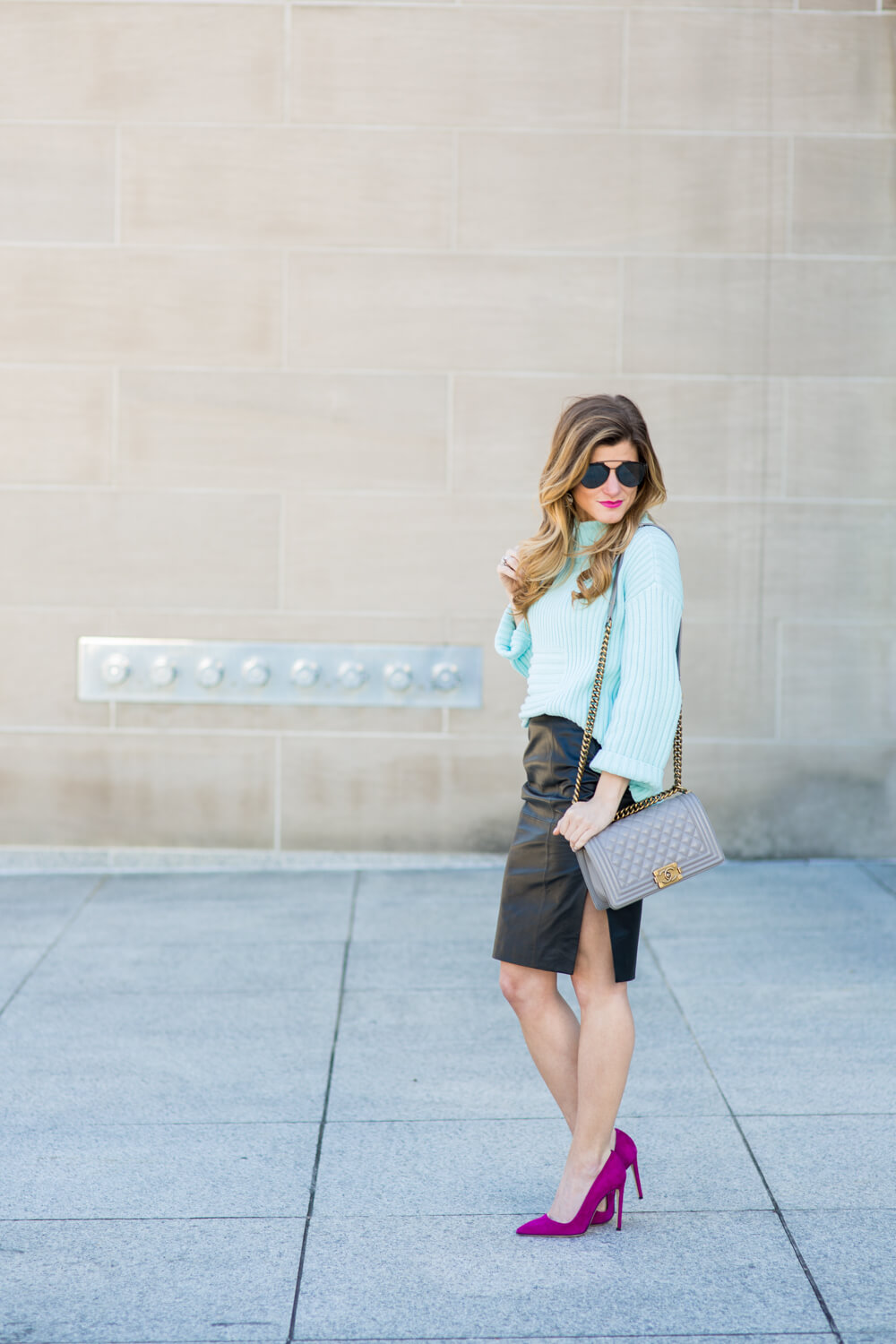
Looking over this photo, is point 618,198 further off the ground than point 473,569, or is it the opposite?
point 618,198

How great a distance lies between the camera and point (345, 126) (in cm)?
632

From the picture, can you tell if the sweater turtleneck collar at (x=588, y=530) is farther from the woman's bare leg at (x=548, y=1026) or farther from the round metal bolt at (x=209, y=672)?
the round metal bolt at (x=209, y=672)

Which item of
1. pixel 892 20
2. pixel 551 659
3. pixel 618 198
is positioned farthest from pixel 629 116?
pixel 551 659

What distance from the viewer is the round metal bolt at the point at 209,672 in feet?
21.1

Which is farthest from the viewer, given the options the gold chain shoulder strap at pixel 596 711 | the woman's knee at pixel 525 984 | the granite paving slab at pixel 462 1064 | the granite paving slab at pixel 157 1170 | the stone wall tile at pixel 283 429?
the stone wall tile at pixel 283 429

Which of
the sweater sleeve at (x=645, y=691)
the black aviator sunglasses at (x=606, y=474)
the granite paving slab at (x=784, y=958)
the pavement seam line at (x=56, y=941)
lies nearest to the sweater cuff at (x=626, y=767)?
the sweater sleeve at (x=645, y=691)

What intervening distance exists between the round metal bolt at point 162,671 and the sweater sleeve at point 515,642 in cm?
353

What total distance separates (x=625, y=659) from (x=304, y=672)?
3863 millimetres

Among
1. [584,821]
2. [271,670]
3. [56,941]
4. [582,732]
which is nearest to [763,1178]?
[584,821]

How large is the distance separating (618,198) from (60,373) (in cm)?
283

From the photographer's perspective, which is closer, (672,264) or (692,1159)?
(692,1159)

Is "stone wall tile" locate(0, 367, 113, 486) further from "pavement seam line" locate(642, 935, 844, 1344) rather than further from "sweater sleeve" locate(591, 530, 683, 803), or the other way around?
"sweater sleeve" locate(591, 530, 683, 803)

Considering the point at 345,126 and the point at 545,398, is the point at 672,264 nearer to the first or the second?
the point at 545,398

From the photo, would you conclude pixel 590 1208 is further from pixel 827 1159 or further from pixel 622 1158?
pixel 827 1159
